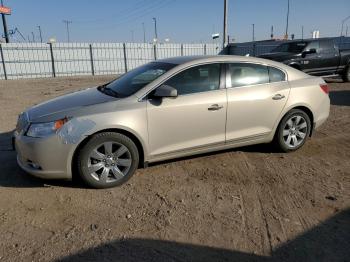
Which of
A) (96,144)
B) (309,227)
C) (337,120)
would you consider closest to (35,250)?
(96,144)

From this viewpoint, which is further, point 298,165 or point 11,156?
point 11,156

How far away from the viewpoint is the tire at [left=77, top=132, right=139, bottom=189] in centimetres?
402

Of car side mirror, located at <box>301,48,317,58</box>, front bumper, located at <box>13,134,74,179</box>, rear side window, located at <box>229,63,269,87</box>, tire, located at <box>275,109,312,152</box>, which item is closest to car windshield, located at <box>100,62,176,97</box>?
rear side window, located at <box>229,63,269,87</box>

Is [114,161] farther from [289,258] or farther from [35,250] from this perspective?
[289,258]

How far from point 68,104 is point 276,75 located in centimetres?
309

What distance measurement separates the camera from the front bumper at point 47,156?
3.87 metres

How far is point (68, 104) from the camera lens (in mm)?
4320

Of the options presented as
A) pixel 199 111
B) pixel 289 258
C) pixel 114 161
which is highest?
pixel 199 111

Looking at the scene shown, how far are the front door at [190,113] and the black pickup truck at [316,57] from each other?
8820 millimetres

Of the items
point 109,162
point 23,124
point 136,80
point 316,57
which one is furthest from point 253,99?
point 316,57

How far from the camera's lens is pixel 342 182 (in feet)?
14.2

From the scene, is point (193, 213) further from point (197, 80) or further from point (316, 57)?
point (316, 57)

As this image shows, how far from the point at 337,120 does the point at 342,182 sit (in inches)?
146

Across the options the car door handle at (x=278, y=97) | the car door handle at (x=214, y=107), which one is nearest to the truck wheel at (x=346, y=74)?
the car door handle at (x=278, y=97)
